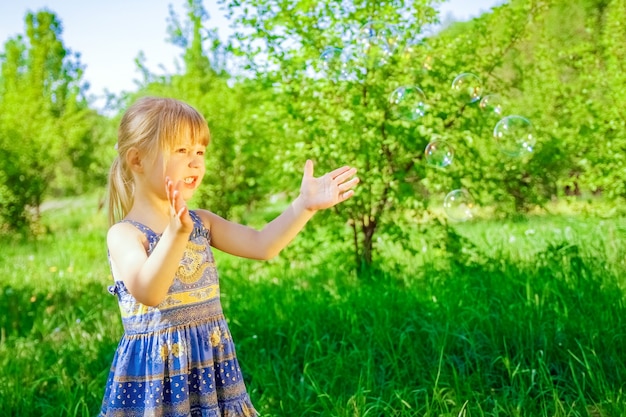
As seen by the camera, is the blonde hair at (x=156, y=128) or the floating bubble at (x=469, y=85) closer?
the blonde hair at (x=156, y=128)

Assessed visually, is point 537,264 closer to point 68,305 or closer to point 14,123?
point 68,305

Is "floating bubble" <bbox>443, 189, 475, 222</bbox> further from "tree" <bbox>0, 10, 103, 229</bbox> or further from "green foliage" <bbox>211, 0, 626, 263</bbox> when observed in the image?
"tree" <bbox>0, 10, 103, 229</bbox>

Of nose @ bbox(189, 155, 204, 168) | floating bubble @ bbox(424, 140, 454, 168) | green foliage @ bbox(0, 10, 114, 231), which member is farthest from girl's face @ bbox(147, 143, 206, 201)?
green foliage @ bbox(0, 10, 114, 231)

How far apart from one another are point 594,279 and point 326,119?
2.05m

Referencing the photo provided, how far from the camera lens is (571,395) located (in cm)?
287

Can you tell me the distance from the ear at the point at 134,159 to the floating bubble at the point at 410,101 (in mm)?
2523

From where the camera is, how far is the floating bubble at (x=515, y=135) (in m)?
4.14

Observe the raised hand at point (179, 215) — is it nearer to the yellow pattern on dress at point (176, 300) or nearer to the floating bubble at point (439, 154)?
the yellow pattern on dress at point (176, 300)

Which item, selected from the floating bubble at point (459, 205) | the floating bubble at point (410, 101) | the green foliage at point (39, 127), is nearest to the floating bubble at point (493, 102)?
the floating bubble at point (410, 101)

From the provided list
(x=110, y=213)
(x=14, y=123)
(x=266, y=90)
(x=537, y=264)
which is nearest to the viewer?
(x=110, y=213)

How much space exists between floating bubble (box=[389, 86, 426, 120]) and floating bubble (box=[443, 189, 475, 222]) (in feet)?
1.84

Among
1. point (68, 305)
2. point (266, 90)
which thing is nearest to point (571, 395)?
point (266, 90)

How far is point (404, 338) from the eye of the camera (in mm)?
3342

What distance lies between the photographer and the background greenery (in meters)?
3.05
